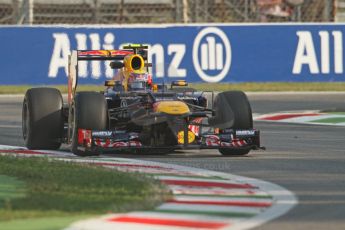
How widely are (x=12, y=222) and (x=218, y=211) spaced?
1.59 meters

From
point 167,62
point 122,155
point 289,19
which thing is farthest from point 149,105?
point 289,19

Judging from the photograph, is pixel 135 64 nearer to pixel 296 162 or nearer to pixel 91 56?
pixel 91 56

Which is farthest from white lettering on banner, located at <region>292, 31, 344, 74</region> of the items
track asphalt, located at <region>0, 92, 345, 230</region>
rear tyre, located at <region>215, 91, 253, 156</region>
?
rear tyre, located at <region>215, 91, 253, 156</region>

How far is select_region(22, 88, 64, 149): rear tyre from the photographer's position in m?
13.9

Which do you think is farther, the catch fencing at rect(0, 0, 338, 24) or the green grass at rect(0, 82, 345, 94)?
the catch fencing at rect(0, 0, 338, 24)

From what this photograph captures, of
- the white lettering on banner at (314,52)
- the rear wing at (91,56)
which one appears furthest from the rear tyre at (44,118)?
the white lettering on banner at (314,52)

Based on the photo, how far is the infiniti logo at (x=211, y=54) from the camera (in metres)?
26.1

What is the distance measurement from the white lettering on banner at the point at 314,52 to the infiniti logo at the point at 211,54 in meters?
1.68

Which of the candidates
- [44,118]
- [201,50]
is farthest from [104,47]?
[44,118]

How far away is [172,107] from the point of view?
1296cm

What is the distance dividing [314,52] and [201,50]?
8.73 ft

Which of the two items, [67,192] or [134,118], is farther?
[134,118]

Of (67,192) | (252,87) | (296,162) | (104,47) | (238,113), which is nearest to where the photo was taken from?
(67,192)

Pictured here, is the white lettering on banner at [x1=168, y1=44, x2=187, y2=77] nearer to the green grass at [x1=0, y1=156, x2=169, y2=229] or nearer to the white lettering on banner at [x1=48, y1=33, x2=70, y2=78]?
the white lettering on banner at [x1=48, y1=33, x2=70, y2=78]
